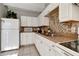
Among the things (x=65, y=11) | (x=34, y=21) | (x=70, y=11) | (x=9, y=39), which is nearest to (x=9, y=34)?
(x=9, y=39)

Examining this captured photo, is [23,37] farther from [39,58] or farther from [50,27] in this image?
[39,58]

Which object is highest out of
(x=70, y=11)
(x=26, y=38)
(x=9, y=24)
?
(x=70, y=11)

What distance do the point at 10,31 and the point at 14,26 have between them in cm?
29

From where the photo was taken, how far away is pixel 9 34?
133 inches

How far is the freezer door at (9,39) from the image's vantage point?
3.25m

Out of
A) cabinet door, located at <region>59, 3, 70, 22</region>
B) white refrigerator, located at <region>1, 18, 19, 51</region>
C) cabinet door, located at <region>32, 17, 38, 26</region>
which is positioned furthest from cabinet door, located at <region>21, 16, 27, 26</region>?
cabinet door, located at <region>59, 3, 70, 22</region>

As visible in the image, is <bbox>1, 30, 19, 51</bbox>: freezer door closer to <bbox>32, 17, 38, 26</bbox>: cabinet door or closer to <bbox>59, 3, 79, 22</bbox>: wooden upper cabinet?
<bbox>32, 17, 38, 26</bbox>: cabinet door

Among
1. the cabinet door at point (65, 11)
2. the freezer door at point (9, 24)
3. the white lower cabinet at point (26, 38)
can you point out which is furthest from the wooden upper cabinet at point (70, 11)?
the white lower cabinet at point (26, 38)

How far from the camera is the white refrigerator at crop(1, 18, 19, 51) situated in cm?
326

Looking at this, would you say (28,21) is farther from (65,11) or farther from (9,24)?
(65,11)

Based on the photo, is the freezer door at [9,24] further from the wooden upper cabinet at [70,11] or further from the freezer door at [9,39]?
the wooden upper cabinet at [70,11]

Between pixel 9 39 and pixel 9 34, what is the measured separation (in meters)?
0.22

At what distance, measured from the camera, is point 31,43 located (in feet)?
14.5

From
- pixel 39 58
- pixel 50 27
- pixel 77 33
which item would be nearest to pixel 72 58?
pixel 39 58
